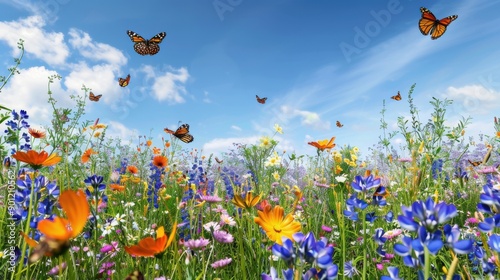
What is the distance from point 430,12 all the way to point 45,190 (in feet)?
21.8

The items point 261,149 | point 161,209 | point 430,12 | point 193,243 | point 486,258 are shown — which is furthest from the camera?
point 430,12

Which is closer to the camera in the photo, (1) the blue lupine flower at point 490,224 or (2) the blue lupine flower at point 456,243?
(2) the blue lupine flower at point 456,243

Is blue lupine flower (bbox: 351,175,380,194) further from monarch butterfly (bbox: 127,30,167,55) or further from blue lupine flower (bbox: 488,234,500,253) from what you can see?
monarch butterfly (bbox: 127,30,167,55)

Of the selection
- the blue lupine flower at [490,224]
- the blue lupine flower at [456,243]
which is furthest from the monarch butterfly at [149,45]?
the blue lupine flower at [456,243]

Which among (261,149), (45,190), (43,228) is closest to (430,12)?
(261,149)

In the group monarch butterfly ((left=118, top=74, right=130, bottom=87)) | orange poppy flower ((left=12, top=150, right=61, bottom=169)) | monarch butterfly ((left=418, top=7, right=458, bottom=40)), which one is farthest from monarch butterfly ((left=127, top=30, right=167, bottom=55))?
orange poppy flower ((left=12, top=150, right=61, bottom=169))

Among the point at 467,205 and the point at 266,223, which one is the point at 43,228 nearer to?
the point at 266,223

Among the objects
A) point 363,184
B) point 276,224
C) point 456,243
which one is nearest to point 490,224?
point 456,243

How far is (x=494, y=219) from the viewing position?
39.5 inches

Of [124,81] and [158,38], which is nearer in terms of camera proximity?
[158,38]

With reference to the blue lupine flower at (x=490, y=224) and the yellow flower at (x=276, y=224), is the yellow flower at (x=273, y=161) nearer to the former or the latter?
the yellow flower at (x=276, y=224)

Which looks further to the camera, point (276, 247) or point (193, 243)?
point (193, 243)

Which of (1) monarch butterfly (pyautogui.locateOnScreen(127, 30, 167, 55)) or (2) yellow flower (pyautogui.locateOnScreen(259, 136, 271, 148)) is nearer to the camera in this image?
(2) yellow flower (pyautogui.locateOnScreen(259, 136, 271, 148))

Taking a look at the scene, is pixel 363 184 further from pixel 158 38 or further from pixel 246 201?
pixel 158 38
